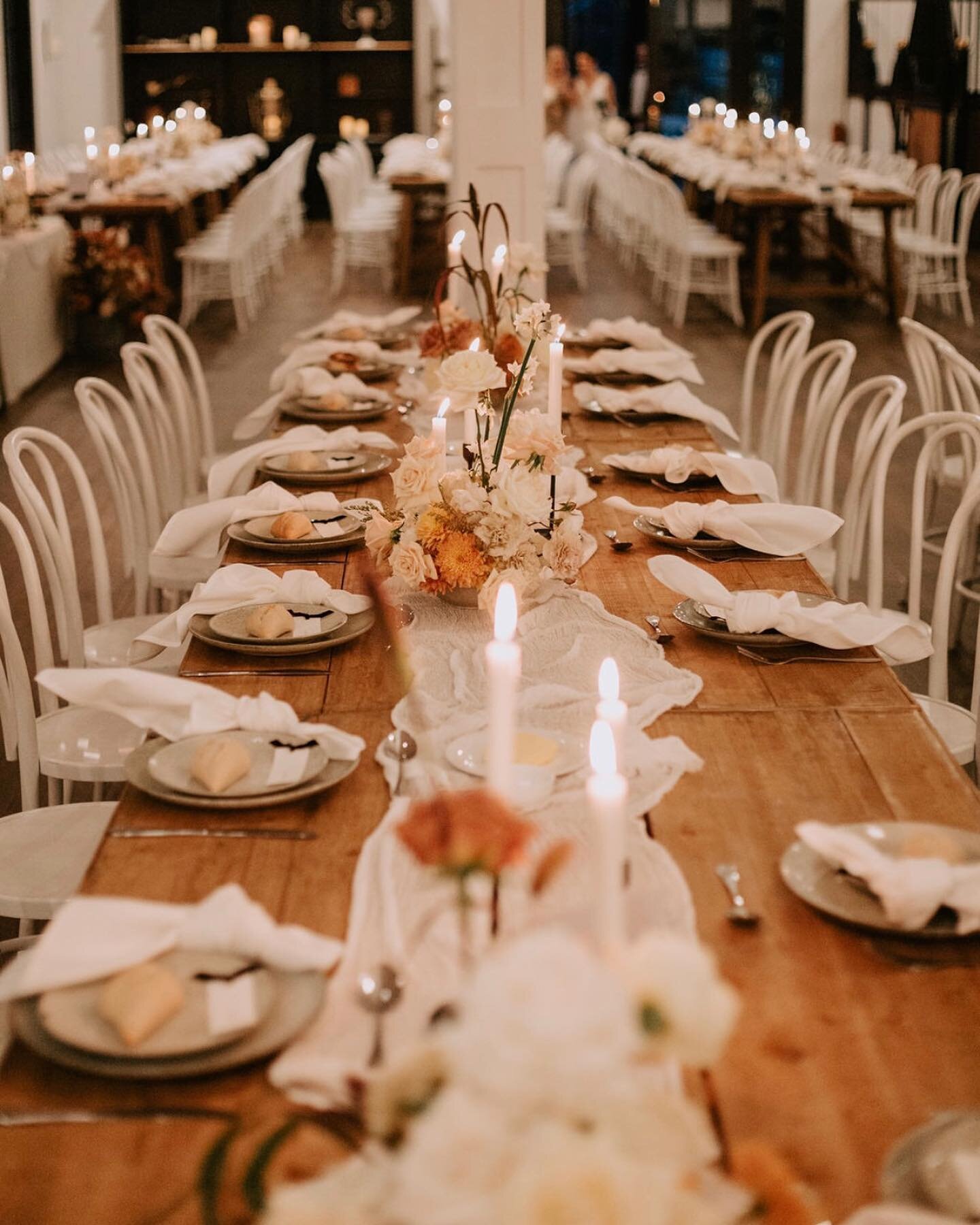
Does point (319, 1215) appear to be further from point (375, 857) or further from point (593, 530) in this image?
point (593, 530)

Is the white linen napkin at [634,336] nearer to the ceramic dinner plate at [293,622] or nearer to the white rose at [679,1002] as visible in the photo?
the ceramic dinner plate at [293,622]

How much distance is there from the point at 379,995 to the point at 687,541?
4.83 ft

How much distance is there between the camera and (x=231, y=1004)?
3.93 feet

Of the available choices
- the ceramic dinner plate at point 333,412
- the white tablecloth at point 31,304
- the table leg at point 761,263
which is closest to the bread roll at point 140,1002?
the ceramic dinner plate at point 333,412

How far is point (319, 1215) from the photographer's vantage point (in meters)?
0.71

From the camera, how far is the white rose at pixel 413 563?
7.06 feet

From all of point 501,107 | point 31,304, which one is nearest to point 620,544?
point 501,107

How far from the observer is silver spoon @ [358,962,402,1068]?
117 cm

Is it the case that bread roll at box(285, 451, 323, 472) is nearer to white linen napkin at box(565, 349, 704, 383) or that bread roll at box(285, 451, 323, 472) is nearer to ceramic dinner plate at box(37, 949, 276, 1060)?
white linen napkin at box(565, 349, 704, 383)

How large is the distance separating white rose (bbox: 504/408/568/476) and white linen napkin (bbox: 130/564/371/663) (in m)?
0.32

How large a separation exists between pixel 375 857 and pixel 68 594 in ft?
4.56

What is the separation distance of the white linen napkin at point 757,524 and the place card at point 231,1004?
1529 millimetres

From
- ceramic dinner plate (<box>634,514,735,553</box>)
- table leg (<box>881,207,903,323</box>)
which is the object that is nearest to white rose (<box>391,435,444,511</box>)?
ceramic dinner plate (<box>634,514,735,553</box>)

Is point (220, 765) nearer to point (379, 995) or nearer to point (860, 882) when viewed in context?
point (379, 995)
